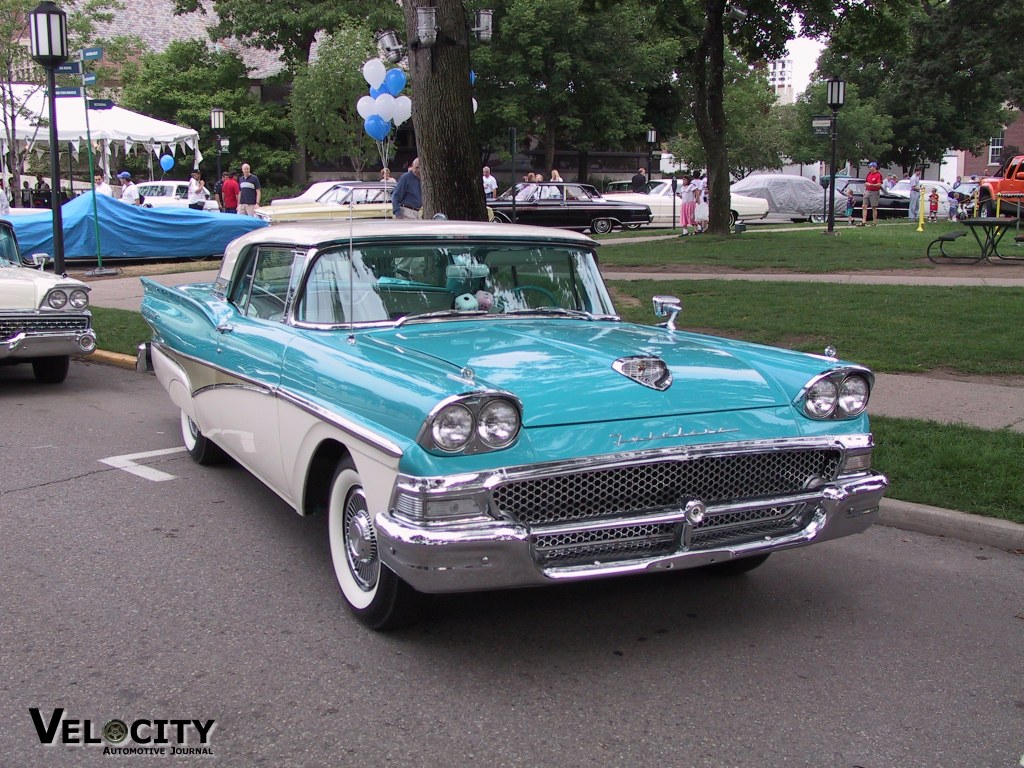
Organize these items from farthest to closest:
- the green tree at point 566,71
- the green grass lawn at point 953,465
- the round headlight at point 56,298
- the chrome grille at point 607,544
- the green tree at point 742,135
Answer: the green tree at point 742,135 → the green tree at point 566,71 → the round headlight at point 56,298 → the green grass lawn at point 953,465 → the chrome grille at point 607,544

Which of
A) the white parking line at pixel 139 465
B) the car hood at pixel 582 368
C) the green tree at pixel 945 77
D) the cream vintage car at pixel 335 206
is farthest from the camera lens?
the green tree at pixel 945 77

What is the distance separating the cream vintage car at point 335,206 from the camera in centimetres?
2252

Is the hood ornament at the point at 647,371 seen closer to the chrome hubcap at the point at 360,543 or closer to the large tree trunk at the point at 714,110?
the chrome hubcap at the point at 360,543

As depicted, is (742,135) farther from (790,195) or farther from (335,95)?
(335,95)

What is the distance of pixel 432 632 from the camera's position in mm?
3895

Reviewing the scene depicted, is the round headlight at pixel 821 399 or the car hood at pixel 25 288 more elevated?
the car hood at pixel 25 288

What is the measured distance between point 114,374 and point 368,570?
6773 millimetres

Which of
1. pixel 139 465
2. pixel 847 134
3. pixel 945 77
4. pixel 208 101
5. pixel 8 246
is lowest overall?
pixel 139 465

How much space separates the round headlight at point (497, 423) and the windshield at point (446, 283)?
133 centimetres

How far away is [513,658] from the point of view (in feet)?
12.1

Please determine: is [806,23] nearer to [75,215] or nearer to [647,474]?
[75,215]

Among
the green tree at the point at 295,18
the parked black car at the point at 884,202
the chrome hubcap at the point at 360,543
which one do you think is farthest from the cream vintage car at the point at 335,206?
the parked black car at the point at 884,202

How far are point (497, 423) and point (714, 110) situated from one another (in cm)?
1929

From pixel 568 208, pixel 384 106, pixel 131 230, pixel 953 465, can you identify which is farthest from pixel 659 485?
pixel 568 208
